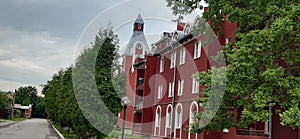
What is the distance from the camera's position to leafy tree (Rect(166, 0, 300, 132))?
9578mm

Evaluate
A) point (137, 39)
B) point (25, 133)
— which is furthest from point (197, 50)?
point (25, 133)

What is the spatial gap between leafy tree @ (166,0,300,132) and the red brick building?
3723 millimetres

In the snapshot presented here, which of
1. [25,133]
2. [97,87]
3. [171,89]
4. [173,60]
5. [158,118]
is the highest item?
[173,60]

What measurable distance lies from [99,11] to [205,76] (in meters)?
6.52

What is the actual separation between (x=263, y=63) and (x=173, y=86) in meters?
15.8

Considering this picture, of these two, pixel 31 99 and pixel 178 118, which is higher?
pixel 31 99

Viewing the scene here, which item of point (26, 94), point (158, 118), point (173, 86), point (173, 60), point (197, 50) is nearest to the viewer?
point (197, 50)

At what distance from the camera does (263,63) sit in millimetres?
10320

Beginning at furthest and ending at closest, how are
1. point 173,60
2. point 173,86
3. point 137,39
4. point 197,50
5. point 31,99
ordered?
point 31,99, point 137,39, point 173,60, point 173,86, point 197,50

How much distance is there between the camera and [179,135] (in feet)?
77.8

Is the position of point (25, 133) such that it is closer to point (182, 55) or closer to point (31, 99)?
point (182, 55)

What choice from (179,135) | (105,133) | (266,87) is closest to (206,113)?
(266,87)

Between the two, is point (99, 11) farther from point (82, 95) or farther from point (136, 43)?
point (136, 43)

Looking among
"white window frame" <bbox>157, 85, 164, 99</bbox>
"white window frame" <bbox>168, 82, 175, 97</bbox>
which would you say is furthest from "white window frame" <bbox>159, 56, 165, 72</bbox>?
"white window frame" <bbox>168, 82, 175, 97</bbox>
